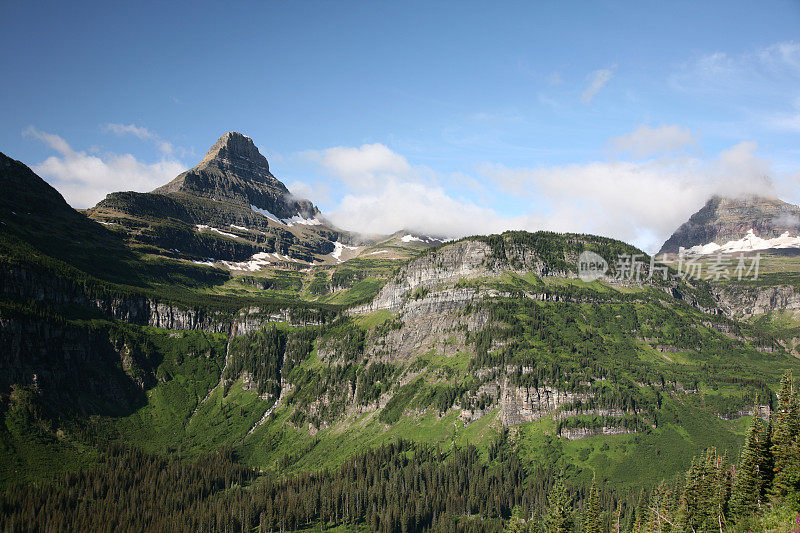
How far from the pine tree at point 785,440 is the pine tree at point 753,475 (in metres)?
2.09

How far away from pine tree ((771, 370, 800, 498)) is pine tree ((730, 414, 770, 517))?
6.84ft

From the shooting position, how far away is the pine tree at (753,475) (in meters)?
89.9

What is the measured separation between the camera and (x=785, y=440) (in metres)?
85.4

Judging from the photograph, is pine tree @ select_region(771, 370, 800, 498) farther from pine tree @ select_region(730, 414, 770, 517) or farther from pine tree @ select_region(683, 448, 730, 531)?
pine tree @ select_region(683, 448, 730, 531)

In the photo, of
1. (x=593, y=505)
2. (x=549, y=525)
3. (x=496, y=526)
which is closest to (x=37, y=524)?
(x=496, y=526)

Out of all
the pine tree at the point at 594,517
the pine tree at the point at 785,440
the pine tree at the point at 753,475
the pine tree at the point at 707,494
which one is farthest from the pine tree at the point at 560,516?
the pine tree at the point at 785,440

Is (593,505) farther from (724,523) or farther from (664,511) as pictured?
(724,523)

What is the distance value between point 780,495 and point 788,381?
59.8 feet

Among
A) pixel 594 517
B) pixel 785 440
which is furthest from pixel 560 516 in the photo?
pixel 785 440

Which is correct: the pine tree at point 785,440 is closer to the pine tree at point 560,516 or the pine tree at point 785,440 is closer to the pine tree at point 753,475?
the pine tree at point 753,475

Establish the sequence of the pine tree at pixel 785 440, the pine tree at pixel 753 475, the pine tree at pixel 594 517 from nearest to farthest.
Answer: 1. the pine tree at pixel 785 440
2. the pine tree at pixel 753 475
3. the pine tree at pixel 594 517

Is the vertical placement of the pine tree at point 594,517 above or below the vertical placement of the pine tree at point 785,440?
below

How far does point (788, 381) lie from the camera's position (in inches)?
3401

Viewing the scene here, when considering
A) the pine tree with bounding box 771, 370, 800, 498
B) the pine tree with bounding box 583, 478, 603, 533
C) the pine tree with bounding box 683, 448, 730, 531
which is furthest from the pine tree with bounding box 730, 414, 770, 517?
the pine tree with bounding box 583, 478, 603, 533
